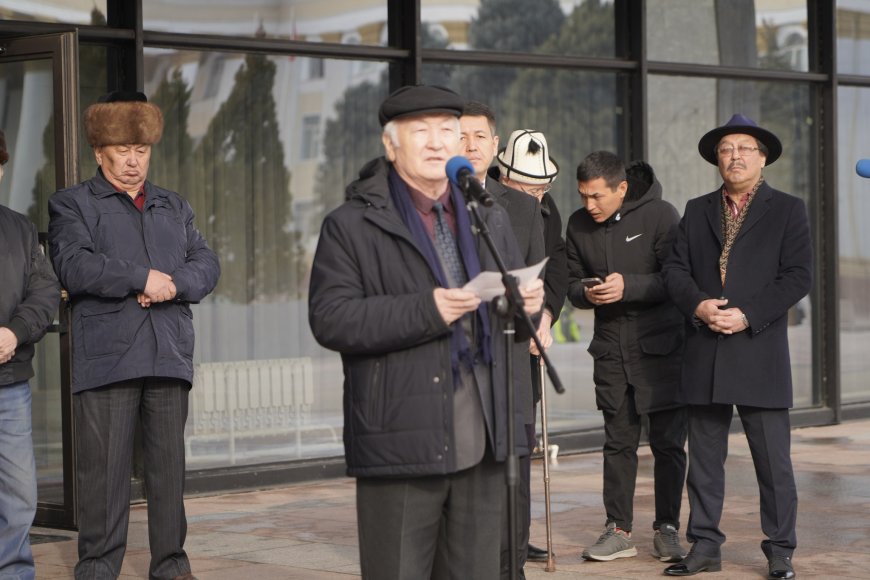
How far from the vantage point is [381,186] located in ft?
14.9

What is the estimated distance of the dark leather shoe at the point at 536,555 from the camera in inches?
286

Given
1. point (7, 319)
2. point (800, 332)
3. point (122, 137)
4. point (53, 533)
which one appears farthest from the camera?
point (800, 332)

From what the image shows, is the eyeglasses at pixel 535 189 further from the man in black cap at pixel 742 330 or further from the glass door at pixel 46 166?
the glass door at pixel 46 166

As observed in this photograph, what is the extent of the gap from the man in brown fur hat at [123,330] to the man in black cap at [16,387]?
11.7 inches

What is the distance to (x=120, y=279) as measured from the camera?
20.6 feet

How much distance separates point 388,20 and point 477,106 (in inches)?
163

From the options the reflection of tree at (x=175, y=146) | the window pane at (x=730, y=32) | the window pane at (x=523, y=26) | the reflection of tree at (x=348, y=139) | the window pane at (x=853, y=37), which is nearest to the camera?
the reflection of tree at (x=175, y=146)

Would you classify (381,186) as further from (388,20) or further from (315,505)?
(388,20)

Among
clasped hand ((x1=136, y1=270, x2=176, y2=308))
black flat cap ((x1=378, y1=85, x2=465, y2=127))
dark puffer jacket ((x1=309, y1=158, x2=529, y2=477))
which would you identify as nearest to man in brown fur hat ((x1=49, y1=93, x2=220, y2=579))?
clasped hand ((x1=136, y1=270, x2=176, y2=308))

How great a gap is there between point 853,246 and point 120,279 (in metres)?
8.63

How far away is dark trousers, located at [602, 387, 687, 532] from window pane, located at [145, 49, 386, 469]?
337 centimetres

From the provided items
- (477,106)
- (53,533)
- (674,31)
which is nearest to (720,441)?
(477,106)

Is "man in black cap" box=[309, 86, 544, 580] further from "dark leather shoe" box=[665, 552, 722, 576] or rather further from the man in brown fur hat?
"dark leather shoe" box=[665, 552, 722, 576]

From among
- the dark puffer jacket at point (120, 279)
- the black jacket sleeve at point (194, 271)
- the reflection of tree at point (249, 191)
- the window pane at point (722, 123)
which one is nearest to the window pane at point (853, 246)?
the window pane at point (722, 123)
